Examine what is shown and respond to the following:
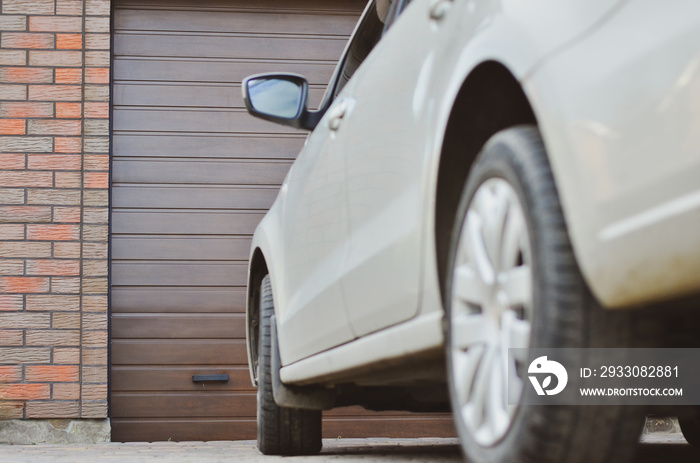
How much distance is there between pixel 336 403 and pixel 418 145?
1.66 meters

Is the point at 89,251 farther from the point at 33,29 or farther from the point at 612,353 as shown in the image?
the point at 612,353

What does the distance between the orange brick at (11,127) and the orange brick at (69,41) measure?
0.59m

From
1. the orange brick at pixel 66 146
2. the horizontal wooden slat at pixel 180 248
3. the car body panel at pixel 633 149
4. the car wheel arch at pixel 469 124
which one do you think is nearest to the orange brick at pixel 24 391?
the horizontal wooden slat at pixel 180 248

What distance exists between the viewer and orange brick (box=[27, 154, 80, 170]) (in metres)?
5.79

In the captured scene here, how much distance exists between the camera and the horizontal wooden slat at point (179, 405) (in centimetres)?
577

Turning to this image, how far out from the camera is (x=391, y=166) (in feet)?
6.61

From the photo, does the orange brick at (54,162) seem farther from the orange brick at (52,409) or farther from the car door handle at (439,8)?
the car door handle at (439,8)

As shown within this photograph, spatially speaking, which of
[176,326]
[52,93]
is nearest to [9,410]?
[176,326]

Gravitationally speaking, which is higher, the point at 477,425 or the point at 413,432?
Result: the point at 477,425

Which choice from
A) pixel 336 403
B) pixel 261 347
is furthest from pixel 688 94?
pixel 261 347

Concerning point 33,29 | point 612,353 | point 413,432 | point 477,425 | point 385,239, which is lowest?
point 413,432

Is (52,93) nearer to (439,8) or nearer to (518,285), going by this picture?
(439,8)

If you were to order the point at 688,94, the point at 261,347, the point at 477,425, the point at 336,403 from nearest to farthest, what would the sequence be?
the point at 688,94, the point at 477,425, the point at 336,403, the point at 261,347

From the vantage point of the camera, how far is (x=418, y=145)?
73.2 inches
